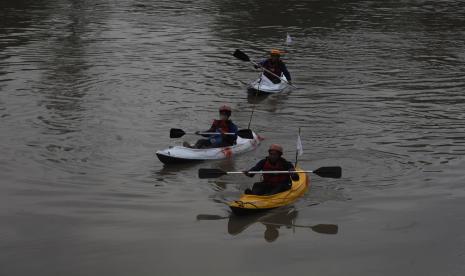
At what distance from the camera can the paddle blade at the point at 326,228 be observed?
12.3 metres

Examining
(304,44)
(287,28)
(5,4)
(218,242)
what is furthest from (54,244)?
(5,4)

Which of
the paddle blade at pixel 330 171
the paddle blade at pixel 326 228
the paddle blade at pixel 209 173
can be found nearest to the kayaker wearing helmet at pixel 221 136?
the paddle blade at pixel 209 173

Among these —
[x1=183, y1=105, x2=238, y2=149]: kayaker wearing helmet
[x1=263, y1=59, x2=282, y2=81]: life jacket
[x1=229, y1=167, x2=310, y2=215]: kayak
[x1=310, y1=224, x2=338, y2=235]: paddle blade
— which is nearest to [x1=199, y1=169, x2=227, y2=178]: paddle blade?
[x1=229, y1=167, x2=310, y2=215]: kayak

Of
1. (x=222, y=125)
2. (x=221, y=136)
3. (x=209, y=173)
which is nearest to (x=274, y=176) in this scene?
(x=209, y=173)

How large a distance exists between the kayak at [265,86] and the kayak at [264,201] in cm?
920

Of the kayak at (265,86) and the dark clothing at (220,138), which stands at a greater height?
the dark clothing at (220,138)

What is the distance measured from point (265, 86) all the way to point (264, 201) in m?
10.4

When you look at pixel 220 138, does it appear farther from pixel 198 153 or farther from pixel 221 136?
pixel 198 153

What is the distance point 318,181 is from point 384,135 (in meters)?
4.20

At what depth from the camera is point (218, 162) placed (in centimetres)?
1598

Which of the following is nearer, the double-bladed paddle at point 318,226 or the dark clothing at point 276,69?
the double-bladed paddle at point 318,226

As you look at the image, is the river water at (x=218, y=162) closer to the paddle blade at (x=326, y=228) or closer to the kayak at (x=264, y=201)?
the paddle blade at (x=326, y=228)

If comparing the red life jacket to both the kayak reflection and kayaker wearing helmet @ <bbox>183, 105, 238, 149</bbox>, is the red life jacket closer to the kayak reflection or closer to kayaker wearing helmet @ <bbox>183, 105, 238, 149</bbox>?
kayaker wearing helmet @ <bbox>183, 105, 238, 149</bbox>

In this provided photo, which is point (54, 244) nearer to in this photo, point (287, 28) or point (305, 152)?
point (305, 152)
